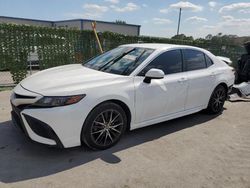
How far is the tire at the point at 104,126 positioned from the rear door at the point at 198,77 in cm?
164

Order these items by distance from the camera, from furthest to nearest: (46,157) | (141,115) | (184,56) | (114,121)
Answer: (184,56) → (141,115) → (114,121) → (46,157)

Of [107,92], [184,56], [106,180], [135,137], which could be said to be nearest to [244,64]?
[184,56]

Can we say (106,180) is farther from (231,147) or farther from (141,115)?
(231,147)

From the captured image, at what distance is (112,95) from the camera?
361 centimetres

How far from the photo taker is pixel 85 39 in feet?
32.7

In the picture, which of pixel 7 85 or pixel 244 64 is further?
pixel 244 64

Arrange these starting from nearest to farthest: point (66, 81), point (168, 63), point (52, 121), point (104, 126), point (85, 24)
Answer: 1. point (52, 121)
2. point (66, 81)
3. point (104, 126)
4. point (168, 63)
5. point (85, 24)

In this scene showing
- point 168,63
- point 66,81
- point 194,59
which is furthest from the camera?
point 194,59

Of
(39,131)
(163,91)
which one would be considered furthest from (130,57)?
(39,131)

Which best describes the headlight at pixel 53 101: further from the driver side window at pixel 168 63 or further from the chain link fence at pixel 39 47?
the chain link fence at pixel 39 47

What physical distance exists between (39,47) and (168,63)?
5777mm

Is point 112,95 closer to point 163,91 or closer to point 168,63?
point 163,91

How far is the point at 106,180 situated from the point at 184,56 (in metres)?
2.87

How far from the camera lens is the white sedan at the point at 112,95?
10.7 ft
